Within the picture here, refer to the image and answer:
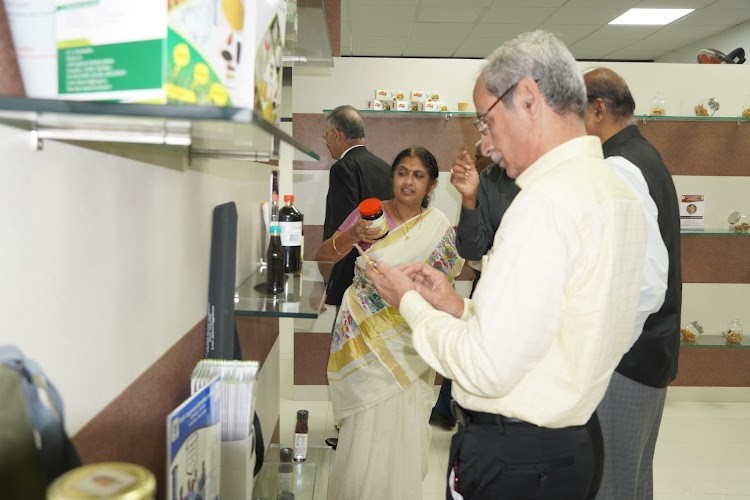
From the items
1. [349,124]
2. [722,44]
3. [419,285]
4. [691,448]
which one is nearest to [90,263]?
[419,285]

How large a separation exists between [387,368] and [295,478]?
2.47 feet

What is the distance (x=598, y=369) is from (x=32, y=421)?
1.02 metres

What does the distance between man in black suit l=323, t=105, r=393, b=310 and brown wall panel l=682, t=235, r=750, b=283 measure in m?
2.30

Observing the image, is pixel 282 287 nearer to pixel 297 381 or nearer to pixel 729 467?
pixel 297 381

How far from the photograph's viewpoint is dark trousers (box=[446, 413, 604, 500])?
1.31 meters

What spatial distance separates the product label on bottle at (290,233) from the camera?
183 cm

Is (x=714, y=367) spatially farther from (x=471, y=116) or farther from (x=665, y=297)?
(x=665, y=297)


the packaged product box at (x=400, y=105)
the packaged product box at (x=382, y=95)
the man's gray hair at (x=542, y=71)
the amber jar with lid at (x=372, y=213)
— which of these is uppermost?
the packaged product box at (x=382, y=95)

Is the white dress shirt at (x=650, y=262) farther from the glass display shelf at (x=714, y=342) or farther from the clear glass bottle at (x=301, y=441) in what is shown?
the glass display shelf at (x=714, y=342)

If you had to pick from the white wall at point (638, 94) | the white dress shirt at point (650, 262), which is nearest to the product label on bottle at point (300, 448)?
the white dress shirt at point (650, 262)

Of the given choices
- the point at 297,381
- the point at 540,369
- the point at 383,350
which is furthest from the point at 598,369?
the point at 297,381

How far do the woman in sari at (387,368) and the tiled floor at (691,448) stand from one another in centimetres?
49

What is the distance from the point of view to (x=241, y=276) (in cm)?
177

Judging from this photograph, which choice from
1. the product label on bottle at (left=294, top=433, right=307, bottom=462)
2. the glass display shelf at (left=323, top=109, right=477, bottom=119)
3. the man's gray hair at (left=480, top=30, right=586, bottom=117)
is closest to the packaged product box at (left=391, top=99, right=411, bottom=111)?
the glass display shelf at (left=323, top=109, right=477, bottom=119)
